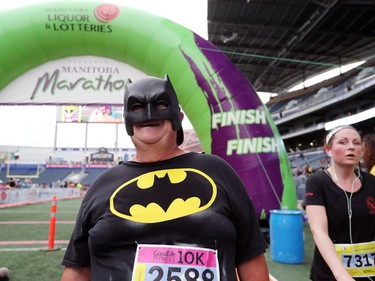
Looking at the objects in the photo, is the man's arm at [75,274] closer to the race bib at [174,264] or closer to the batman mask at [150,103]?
the race bib at [174,264]

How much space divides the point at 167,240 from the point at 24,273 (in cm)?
338

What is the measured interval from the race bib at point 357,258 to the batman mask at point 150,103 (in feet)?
3.79

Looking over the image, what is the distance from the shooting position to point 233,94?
539cm

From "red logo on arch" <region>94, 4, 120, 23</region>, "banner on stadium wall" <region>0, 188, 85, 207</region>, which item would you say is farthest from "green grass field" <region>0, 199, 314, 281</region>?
"banner on stadium wall" <region>0, 188, 85, 207</region>

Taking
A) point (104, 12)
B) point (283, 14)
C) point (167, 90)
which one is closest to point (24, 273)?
point (167, 90)

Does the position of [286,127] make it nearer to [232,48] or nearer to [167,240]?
[232,48]

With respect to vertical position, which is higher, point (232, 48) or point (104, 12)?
point (232, 48)

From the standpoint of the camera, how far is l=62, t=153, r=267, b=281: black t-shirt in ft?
3.42

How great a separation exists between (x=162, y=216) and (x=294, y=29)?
17.8 m

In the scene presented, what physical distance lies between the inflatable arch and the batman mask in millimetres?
4076

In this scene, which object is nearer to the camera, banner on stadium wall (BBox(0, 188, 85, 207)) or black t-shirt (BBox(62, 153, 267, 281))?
black t-shirt (BBox(62, 153, 267, 281))

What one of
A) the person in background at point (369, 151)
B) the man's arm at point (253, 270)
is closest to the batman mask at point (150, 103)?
the man's arm at point (253, 270)

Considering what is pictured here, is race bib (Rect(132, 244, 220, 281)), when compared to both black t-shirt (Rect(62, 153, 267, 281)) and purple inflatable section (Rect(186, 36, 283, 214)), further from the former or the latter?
purple inflatable section (Rect(186, 36, 283, 214))

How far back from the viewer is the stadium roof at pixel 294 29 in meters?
14.8
